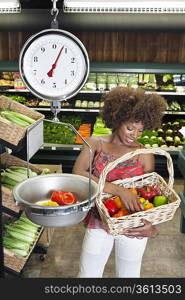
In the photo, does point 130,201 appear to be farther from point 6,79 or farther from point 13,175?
point 6,79

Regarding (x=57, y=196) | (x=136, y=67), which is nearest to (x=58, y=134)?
(x=136, y=67)

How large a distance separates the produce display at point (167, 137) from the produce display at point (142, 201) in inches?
134

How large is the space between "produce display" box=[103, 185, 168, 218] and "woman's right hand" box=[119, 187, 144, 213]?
0.05 meters

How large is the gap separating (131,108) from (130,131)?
168 mm

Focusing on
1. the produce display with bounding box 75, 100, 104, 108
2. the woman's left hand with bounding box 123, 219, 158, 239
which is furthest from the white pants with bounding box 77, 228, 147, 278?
the produce display with bounding box 75, 100, 104, 108

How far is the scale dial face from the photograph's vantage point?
230 centimetres

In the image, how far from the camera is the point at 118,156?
9.37ft

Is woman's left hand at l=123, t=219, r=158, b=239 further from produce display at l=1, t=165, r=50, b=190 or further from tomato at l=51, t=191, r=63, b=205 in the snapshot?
produce display at l=1, t=165, r=50, b=190

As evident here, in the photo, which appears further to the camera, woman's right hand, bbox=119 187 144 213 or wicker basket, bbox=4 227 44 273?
wicker basket, bbox=4 227 44 273

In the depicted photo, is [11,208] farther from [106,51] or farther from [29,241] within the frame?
[106,51]

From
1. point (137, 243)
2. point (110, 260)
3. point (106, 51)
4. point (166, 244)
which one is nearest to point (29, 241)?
point (110, 260)

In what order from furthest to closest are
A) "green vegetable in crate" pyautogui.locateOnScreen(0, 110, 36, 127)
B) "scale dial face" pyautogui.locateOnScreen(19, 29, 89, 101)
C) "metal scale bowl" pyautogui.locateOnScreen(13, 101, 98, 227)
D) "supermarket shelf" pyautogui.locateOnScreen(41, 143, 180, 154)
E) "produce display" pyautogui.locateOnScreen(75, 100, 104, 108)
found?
"produce display" pyautogui.locateOnScreen(75, 100, 104, 108) → "supermarket shelf" pyautogui.locateOnScreen(41, 143, 180, 154) → "green vegetable in crate" pyautogui.locateOnScreen(0, 110, 36, 127) → "scale dial face" pyautogui.locateOnScreen(19, 29, 89, 101) → "metal scale bowl" pyautogui.locateOnScreen(13, 101, 98, 227)

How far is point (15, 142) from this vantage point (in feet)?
9.92

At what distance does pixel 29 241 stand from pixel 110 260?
92 cm
